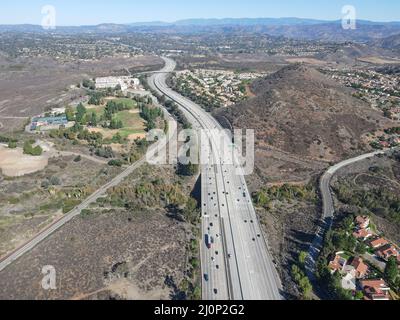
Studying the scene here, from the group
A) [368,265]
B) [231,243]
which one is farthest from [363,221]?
[231,243]

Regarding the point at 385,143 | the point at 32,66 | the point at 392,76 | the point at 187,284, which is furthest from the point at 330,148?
the point at 32,66

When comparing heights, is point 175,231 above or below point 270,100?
below

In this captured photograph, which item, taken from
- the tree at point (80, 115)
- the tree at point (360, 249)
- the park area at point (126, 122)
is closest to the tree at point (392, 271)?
the tree at point (360, 249)

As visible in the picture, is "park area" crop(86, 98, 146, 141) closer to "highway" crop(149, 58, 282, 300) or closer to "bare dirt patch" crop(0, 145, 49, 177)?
"bare dirt patch" crop(0, 145, 49, 177)

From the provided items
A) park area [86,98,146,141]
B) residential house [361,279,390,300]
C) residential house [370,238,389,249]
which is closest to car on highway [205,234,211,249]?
residential house [361,279,390,300]

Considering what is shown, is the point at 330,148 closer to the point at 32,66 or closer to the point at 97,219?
the point at 97,219

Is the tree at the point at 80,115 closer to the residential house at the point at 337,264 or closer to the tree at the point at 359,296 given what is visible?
the residential house at the point at 337,264
